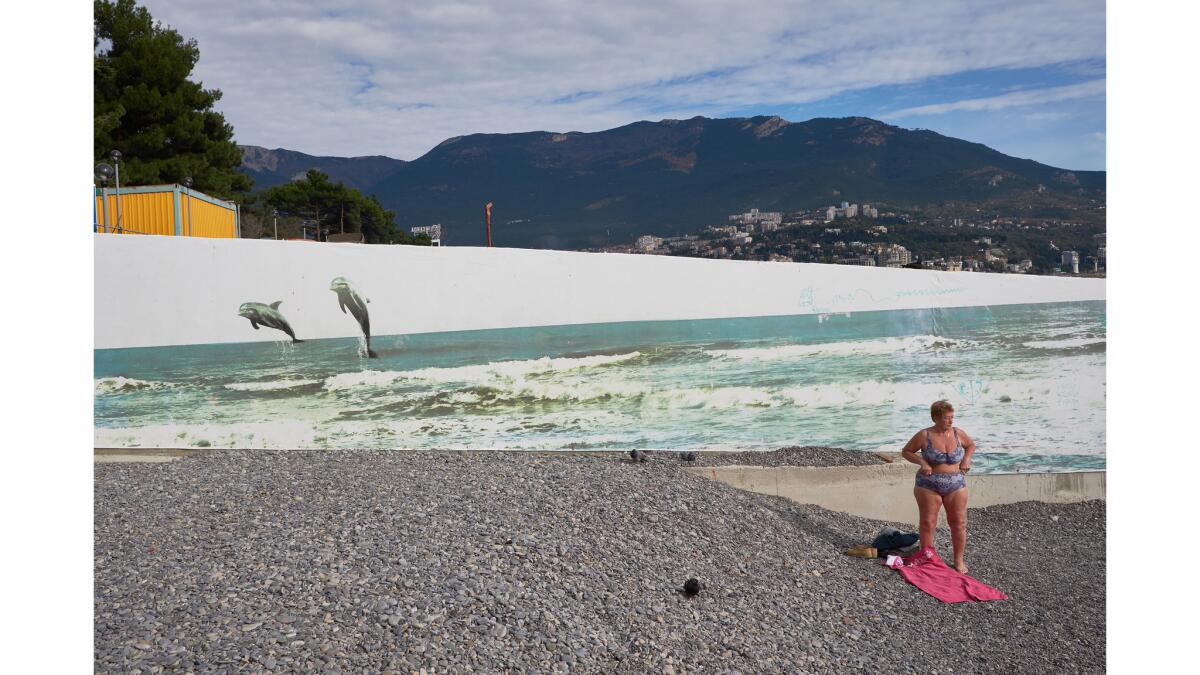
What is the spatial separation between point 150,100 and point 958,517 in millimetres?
22906

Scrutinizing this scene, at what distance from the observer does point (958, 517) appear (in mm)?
5590

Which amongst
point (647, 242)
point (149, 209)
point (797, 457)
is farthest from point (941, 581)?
point (647, 242)

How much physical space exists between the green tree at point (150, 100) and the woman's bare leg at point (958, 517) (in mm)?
20942

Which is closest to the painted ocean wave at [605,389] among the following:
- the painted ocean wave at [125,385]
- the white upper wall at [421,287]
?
the painted ocean wave at [125,385]

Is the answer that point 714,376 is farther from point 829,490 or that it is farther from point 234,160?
point 234,160

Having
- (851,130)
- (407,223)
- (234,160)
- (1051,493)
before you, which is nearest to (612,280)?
(1051,493)

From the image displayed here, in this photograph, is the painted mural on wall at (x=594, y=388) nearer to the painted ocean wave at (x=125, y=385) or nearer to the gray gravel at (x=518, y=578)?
the painted ocean wave at (x=125, y=385)

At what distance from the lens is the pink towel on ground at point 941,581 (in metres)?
5.32

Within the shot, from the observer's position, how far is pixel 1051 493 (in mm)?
8016

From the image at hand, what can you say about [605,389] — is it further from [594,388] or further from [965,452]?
[965,452]

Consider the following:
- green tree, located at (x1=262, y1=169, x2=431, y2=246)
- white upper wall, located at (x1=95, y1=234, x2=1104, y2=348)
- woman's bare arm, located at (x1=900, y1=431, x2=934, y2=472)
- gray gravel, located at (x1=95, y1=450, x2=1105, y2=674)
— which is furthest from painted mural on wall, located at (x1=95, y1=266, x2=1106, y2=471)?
green tree, located at (x1=262, y1=169, x2=431, y2=246)

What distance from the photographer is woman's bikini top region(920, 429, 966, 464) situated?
18.2 ft

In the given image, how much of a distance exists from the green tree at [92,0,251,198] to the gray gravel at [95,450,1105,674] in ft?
56.5

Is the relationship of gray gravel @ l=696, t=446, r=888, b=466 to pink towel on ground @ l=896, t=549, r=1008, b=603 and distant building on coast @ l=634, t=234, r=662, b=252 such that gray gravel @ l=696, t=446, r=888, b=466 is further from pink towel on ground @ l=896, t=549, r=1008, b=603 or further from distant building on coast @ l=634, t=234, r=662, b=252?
distant building on coast @ l=634, t=234, r=662, b=252
